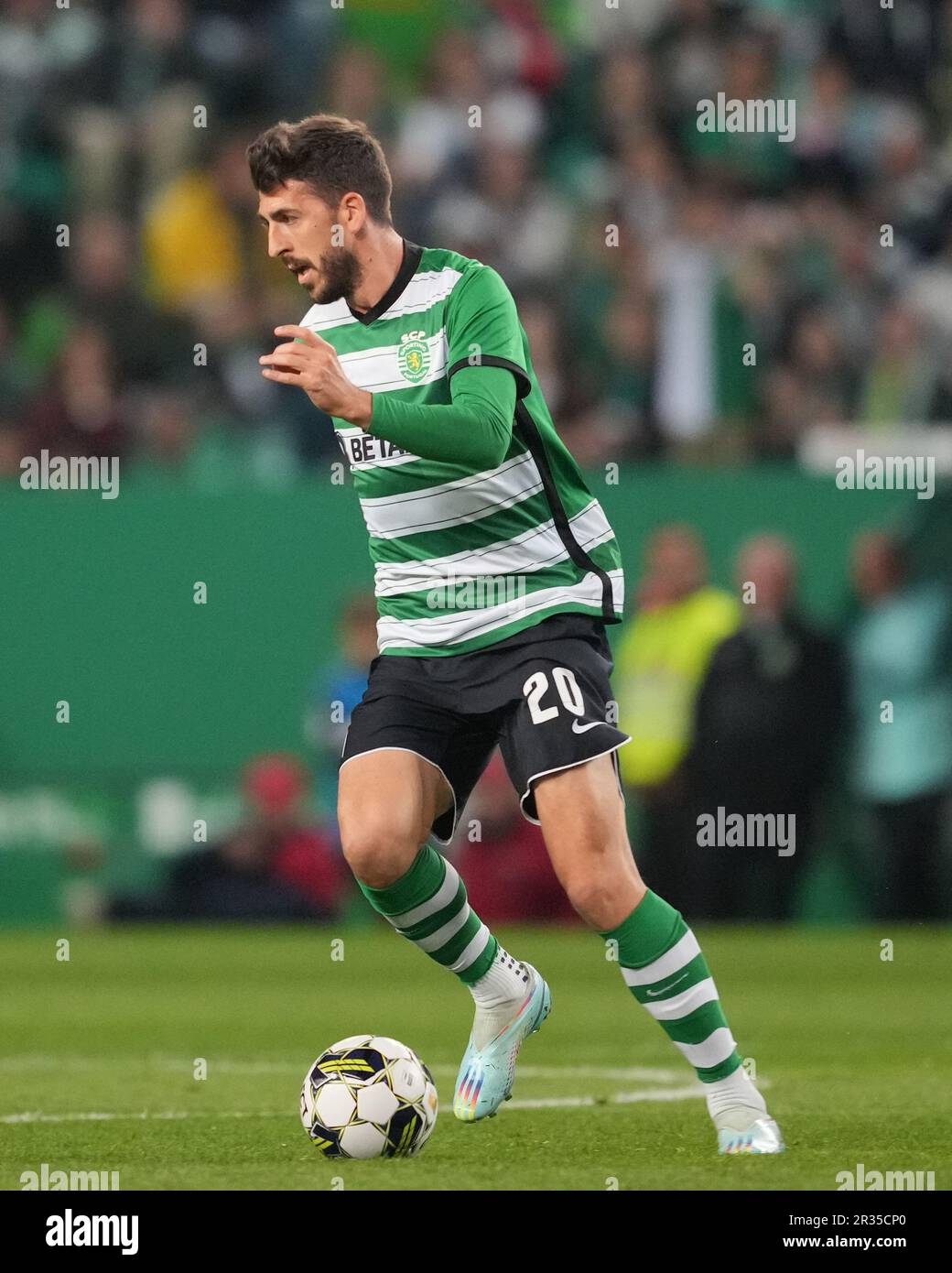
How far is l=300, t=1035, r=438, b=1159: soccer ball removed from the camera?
5410 mm

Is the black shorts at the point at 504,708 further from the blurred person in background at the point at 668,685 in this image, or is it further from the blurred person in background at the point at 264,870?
the blurred person in background at the point at 264,870

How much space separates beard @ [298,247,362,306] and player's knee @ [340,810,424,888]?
129cm

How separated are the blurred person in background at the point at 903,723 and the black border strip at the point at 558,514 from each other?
6388 millimetres

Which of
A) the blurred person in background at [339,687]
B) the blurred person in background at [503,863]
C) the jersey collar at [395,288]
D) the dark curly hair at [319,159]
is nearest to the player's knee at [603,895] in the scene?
the jersey collar at [395,288]

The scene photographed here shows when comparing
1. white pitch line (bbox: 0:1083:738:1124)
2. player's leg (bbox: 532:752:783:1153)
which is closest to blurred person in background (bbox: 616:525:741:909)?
white pitch line (bbox: 0:1083:738:1124)

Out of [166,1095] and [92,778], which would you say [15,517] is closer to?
[92,778]

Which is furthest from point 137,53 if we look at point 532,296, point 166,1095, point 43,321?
point 166,1095

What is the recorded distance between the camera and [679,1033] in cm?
534

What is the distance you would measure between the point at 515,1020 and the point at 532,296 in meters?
7.84

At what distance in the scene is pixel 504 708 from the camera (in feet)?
18.4

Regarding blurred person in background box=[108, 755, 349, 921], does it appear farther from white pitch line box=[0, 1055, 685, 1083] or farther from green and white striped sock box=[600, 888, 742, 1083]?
green and white striped sock box=[600, 888, 742, 1083]

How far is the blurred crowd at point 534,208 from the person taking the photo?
42.4 ft

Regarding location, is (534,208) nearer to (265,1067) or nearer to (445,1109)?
(265,1067)

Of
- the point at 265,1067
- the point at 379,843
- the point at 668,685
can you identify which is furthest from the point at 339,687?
the point at 379,843
